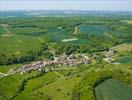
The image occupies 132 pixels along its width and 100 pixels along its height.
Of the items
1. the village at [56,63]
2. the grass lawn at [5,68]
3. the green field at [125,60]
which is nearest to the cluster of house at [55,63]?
the village at [56,63]

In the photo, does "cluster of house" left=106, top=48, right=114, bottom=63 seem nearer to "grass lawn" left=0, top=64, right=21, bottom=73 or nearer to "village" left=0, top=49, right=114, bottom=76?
"village" left=0, top=49, right=114, bottom=76

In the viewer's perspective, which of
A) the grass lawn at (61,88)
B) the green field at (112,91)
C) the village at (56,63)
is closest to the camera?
the green field at (112,91)

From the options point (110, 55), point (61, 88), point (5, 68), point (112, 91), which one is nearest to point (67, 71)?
point (61, 88)

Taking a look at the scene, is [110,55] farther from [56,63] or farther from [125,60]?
[56,63]

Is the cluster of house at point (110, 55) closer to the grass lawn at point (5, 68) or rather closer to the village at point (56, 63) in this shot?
the village at point (56, 63)

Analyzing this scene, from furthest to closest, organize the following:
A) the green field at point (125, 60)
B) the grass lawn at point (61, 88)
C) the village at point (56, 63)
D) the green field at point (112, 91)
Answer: the green field at point (125, 60), the village at point (56, 63), the grass lawn at point (61, 88), the green field at point (112, 91)

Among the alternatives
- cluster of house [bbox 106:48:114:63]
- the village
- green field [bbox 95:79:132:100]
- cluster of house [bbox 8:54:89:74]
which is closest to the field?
green field [bbox 95:79:132:100]

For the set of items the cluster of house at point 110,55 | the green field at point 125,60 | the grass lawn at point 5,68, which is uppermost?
the green field at point 125,60

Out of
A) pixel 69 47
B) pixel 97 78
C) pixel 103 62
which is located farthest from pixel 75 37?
pixel 97 78
